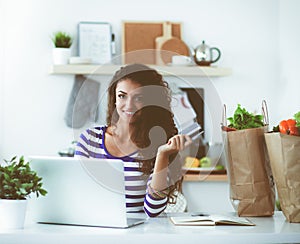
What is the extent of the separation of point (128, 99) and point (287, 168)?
1.72 ft

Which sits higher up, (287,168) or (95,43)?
(95,43)

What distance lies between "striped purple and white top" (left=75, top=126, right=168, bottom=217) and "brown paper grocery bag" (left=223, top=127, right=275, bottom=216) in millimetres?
→ 249

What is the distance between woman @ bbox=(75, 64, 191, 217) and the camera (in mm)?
1743

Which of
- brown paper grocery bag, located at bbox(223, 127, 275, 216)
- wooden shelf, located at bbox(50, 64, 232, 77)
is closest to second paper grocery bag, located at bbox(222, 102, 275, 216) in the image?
brown paper grocery bag, located at bbox(223, 127, 275, 216)

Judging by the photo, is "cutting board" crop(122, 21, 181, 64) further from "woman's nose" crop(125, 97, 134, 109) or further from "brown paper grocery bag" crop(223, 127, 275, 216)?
"woman's nose" crop(125, 97, 134, 109)

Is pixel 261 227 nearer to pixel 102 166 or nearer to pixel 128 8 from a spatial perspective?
pixel 102 166

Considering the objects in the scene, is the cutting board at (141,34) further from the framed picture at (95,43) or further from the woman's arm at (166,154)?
the woman's arm at (166,154)

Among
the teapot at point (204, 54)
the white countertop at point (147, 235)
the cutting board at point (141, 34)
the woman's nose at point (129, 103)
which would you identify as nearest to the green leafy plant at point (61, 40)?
the cutting board at point (141, 34)

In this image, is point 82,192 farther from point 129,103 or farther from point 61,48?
point 61,48

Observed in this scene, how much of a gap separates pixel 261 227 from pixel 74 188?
555mm

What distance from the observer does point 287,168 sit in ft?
5.88

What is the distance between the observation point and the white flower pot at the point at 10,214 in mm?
1646

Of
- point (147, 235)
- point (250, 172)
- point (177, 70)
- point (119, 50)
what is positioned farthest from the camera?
point (119, 50)

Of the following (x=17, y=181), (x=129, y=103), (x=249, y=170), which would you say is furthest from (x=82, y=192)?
(x=249, y=170)
